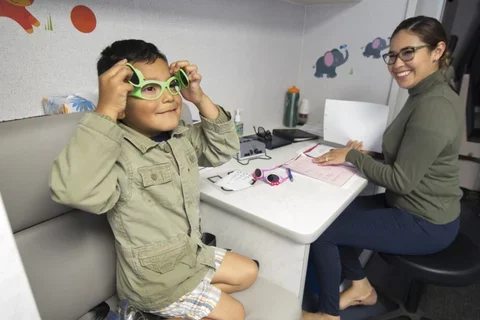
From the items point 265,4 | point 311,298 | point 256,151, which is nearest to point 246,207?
point 256,151

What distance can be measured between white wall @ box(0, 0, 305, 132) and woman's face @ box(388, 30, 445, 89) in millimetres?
711

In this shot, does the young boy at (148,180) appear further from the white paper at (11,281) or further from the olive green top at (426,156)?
the olive green top at (426,156)

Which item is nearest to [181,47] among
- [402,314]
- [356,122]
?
[356,122]

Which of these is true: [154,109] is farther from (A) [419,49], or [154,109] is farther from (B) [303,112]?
(B) [303,112]

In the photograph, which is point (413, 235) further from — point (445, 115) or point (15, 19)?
point (15, 19)

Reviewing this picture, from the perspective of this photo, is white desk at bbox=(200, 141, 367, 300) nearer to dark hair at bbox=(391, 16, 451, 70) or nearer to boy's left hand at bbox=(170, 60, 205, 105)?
boy's left hand at bbox=(170, 60, 205, 105)

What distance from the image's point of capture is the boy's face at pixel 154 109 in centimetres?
72

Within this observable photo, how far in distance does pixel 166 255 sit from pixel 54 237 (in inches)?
10.8

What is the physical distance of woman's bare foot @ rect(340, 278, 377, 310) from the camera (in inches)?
54.6

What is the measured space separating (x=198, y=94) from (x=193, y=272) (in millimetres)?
499

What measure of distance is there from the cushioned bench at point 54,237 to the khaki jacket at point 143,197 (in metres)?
0.09

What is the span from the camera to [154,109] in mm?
736

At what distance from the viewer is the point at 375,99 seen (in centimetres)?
176

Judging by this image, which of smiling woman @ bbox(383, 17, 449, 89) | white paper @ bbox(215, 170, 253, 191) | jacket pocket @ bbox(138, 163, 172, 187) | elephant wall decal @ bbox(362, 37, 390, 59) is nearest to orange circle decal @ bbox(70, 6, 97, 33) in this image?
jacket pocket @ bbox(138, 163, 172, 187)
